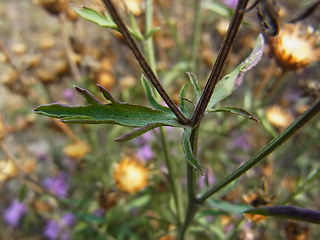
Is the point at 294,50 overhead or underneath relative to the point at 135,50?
overhead

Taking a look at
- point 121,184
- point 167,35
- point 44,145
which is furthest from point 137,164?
point 44,145

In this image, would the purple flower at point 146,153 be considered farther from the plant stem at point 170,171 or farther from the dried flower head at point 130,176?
the plant stem at point 170,171

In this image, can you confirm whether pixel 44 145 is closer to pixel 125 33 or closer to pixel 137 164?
pixel 137 164

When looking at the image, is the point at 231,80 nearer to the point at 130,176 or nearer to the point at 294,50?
the point at 294,50

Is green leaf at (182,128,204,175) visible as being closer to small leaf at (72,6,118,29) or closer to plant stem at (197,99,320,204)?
plant stem at (197,99,320,204)

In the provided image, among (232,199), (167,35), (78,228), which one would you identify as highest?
(167,35)

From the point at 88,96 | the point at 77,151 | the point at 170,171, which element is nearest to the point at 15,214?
the point at 77,151
